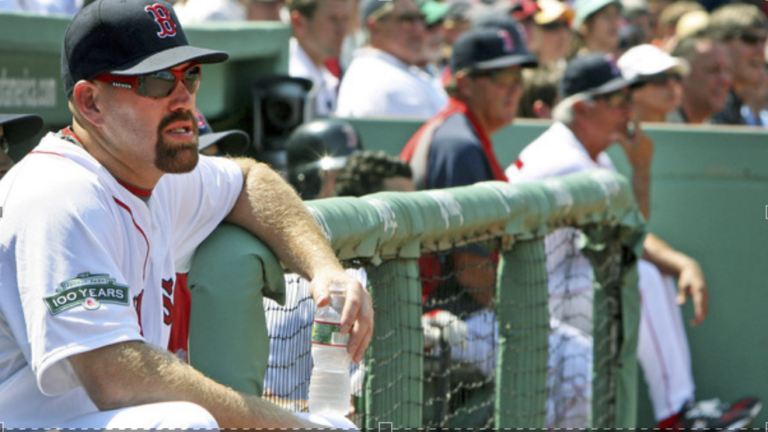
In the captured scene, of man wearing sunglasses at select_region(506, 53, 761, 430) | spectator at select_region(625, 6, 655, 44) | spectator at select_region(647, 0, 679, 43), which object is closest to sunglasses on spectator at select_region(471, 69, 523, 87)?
man wearing sunglasses at select_region(506, 53, 761, 430)

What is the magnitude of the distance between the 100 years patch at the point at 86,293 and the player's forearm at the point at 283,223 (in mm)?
487

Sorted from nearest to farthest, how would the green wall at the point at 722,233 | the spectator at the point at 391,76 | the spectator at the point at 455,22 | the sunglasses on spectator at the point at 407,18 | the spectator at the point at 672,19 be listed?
the green wall at the point at 722,233
the spectator at the point at 391,76
the sunglasses on spectator at the point at 407,18
the spectator at the point at 455,22
the spectator at the point at 672,19

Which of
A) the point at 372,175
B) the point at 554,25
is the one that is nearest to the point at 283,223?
the point at 372,175

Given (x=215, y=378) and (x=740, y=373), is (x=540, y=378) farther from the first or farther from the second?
(x=740, y=373)

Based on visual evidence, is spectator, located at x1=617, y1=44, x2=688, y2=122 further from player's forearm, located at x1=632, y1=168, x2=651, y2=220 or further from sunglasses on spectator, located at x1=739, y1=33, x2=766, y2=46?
sunglasses on spectator, located at x1=739, y1=33, x2=766, y2=46

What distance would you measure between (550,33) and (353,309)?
24.0 ft

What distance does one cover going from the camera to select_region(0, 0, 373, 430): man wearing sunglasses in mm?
2010

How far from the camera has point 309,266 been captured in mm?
2432

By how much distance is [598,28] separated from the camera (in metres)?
8.62

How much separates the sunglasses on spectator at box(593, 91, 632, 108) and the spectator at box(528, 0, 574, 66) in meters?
3.58

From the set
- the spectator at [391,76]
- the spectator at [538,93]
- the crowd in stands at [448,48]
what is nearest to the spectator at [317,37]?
the crowd in stands at [448,48]

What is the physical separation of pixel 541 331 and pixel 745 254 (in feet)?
7.95

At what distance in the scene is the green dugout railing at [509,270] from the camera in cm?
283

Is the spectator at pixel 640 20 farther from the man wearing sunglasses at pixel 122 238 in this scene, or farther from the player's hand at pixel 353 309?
the player's hand at pixel 353 309
